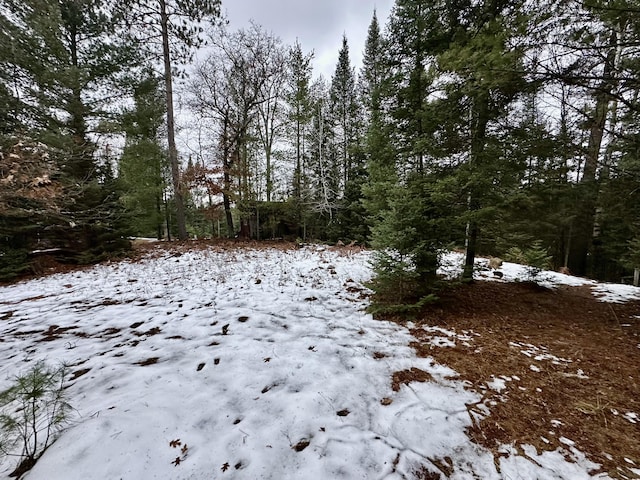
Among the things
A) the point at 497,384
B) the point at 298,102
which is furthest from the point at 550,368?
the point at 298,102

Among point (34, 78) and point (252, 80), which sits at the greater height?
point (252, 80)

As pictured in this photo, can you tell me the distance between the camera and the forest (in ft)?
11.1

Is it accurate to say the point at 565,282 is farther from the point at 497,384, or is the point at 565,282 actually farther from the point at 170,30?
the point at 170,30

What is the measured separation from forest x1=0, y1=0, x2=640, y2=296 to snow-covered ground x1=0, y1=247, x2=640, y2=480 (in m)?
1.46

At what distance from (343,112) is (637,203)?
587 inches

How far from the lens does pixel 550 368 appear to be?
2811 mm

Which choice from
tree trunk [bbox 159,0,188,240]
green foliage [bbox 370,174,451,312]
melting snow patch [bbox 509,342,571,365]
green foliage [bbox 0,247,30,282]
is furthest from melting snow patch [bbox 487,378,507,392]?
tree trunk [bbox 159,0,188,240]

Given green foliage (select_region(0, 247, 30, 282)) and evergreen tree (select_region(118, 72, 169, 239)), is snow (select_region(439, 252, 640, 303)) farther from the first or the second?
green foliage (select_region(0, 247, 30, 282))

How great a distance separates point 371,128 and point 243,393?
19.9 feet

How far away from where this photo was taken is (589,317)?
4.40 m

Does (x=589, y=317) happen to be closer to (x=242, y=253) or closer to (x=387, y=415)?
(x=387, y=415)

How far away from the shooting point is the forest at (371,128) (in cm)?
338

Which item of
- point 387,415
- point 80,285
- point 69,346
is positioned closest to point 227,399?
point 387,415

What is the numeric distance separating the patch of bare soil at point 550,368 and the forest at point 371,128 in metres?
0.97
